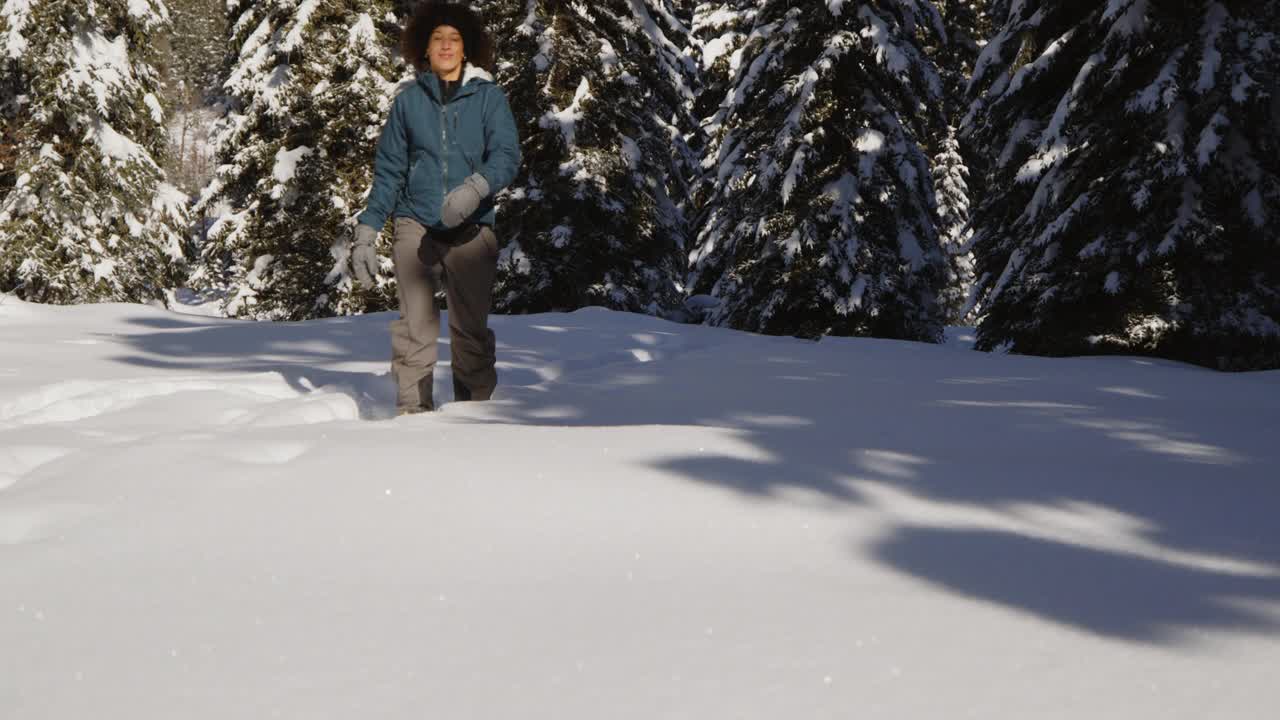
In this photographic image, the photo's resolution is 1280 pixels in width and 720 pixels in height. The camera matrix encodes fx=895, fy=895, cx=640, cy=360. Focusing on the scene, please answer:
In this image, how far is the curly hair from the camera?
Answer: 15.4 ft

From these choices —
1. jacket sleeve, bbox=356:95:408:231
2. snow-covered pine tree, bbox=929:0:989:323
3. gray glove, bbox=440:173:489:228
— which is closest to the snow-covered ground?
gray glove, bbox=440:173:489:228

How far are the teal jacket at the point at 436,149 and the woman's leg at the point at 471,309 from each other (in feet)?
0.51

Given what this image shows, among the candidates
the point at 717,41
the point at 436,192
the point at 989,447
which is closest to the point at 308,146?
the point at 717,41

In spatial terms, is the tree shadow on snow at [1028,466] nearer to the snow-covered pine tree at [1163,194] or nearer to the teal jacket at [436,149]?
the teal jacket at [436,149]

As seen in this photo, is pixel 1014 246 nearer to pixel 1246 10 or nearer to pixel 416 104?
pixel 1246 10

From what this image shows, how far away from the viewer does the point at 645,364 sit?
21.1ft

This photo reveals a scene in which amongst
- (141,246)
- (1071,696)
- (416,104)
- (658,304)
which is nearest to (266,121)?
(141,246)

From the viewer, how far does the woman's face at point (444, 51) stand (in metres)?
4.53

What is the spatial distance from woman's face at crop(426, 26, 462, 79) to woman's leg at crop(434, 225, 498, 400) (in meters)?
0.81

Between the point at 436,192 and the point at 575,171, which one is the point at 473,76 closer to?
the point at 436,192

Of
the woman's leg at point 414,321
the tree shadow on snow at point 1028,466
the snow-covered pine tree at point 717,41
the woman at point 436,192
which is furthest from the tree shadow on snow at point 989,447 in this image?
the snow-covered pine tree at point 717,41

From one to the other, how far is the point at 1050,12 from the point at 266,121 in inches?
622

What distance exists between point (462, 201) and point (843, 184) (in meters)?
10.6

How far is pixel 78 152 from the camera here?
675 inches
